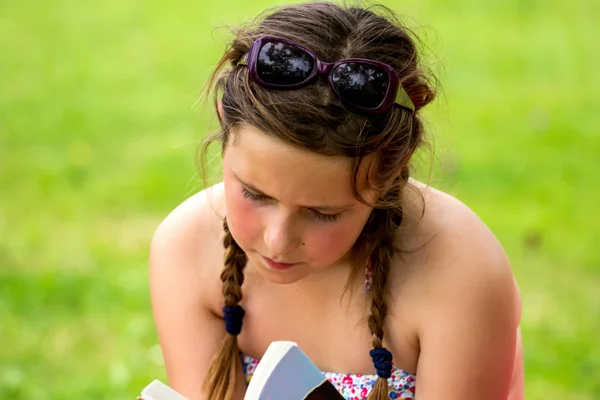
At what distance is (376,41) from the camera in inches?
86.2

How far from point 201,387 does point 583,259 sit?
268 cm

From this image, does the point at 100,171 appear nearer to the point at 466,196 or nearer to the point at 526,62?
the point at 466,196

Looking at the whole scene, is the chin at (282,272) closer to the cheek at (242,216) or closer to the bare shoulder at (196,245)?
the cheek at (242,216)

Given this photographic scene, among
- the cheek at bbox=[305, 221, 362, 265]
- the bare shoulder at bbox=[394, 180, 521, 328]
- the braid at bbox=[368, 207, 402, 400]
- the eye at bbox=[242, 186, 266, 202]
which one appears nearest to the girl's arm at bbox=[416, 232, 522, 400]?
the bare shoulder at bbox=[394, 180, 521, 328]

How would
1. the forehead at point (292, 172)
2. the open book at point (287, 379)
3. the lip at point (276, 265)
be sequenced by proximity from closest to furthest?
the open book at point (287, 379) < the forehead at point (292, 172) < the lip at point (276, 265)

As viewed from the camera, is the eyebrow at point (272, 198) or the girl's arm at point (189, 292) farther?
the girl's arm at point (189, 292)

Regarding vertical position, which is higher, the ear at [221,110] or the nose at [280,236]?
the ear at [221,110]

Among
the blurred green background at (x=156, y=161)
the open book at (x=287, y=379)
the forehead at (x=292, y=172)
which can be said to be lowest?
the blurred green background at (x=156, y=161)

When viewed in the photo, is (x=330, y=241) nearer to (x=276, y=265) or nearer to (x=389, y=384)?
(x=276, y=265)

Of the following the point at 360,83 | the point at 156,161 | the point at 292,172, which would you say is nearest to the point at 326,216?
the point at 292,172

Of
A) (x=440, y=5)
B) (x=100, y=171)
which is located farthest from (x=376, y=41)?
(x=440, y=5)

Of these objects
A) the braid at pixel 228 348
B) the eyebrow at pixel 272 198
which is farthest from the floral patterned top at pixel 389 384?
the eyebrow at pixel 272 198

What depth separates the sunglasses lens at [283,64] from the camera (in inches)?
82.0

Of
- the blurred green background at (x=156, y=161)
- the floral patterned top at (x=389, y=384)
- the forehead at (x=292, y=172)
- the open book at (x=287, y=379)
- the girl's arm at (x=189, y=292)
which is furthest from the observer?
the blurred green background at (x=156, y=161)
